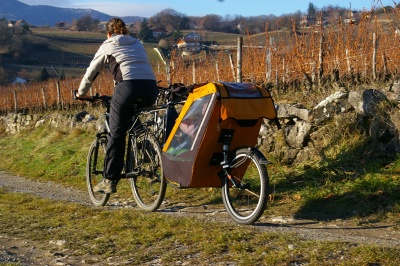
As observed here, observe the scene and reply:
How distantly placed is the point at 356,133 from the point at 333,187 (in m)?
1.02

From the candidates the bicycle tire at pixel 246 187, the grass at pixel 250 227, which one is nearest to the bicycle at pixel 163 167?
the bicycle tire at pixel 246 187

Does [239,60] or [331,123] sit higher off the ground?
[239,60]

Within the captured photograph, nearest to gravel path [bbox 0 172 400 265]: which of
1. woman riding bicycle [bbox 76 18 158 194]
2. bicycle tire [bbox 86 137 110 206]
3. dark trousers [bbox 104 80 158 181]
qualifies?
dark trousers [bbox 104 80 158 181]

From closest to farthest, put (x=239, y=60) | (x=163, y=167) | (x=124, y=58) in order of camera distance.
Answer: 1. (x=163, y=167)
2. (x=124, y=58)
3. (x=239, y=60)

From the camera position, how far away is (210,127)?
5156 millimetres

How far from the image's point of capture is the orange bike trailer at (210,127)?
505 centimetres

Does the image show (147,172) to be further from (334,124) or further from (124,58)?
(334,124)

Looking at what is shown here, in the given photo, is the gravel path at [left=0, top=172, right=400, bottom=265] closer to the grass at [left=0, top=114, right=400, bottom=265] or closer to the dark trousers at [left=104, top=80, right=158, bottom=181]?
the grass at [left=0, top=114, right=400, bottom=265]

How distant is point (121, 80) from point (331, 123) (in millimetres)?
2744

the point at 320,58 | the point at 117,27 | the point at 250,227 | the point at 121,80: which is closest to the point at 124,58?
the point at 121,80

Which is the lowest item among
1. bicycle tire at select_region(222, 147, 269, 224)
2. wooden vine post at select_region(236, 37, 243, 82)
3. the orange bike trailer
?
bicycle tire at select_region(222, 147, 269, 224)

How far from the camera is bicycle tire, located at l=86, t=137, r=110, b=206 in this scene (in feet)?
22.4

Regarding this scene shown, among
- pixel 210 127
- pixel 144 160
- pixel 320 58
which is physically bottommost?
pixel 144 160

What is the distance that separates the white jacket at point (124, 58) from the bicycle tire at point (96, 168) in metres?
1.13
